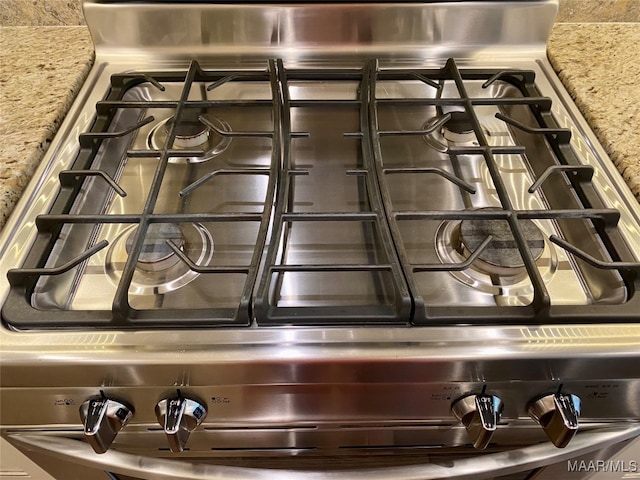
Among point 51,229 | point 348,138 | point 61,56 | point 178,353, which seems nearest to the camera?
point 178,353

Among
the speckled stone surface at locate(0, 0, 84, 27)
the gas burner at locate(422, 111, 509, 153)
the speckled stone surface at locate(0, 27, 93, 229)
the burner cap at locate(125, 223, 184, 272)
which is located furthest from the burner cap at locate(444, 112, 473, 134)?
the speckled stone surface at locate(0, 0, 84, 27)

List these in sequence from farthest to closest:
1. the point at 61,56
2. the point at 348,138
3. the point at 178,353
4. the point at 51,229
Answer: the point at 61,56 < the point at 348,138 < the point at 51,229 < the point at 178,353

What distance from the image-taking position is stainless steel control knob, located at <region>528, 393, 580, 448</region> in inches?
20.5

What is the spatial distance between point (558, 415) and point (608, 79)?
0.57m

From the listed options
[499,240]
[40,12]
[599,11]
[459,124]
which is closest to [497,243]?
[499,240]

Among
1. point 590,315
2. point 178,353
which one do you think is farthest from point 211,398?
point 590,315

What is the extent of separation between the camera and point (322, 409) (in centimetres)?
55

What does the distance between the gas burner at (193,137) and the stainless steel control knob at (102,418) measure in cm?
35

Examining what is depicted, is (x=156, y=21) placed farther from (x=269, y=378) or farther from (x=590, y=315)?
(x=590, y=315)

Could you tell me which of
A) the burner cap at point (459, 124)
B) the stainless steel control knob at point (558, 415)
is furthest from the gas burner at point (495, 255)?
the burner cap at point (459, 124)

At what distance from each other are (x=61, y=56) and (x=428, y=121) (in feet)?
2.01

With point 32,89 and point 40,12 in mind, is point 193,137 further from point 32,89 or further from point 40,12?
point 40,12

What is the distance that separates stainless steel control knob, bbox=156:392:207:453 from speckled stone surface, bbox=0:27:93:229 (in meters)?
0.30

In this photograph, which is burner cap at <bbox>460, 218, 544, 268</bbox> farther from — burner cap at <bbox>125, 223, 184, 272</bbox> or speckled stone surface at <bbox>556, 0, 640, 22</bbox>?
speckled stone surface at <bbox>556, 0, 640, 22</bbox>
